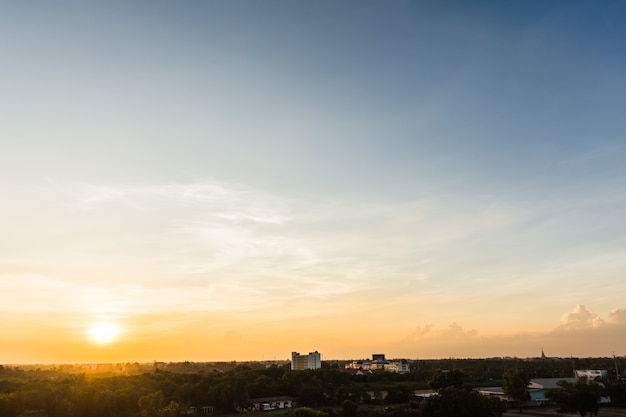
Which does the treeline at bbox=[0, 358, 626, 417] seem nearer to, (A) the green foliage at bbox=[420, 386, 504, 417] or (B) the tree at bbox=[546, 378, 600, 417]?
(A) the green foliage at bbox=[420, 386, 504, 417]

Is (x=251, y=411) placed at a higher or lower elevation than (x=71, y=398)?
lower

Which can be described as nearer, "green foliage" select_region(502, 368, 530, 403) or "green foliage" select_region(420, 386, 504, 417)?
"green foliage" select_region(420, 386, 504, 417)

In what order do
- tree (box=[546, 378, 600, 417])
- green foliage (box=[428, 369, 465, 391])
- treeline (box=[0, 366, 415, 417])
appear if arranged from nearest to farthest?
tree (box=[546, 378, 600, 417]) → treeline (box=[0, 366, 415, 417]) → green foliage (box=[428, 369, 465, 391])

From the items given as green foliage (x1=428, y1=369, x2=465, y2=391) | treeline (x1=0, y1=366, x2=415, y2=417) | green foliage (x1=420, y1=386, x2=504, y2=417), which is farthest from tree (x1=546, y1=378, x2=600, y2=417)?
treeline (x1=0, y1=366, x2=415, y2=417)

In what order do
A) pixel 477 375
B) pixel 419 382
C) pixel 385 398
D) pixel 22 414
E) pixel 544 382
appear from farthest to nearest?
pixel 477 375 < pixel 419 382 < pixel 544 382 < pixel 385 398 < pixel 22 414

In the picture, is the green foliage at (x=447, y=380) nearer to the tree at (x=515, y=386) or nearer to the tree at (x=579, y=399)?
the tree at (x=515, y=386)

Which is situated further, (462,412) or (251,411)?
(251,411)

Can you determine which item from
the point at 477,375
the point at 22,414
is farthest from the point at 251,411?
the point at 477,375

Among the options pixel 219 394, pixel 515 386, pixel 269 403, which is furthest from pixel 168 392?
pixel 515 386

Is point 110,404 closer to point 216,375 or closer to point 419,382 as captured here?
point 216,375

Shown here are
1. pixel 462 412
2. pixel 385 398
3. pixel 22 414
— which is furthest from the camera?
pixel 385 398
